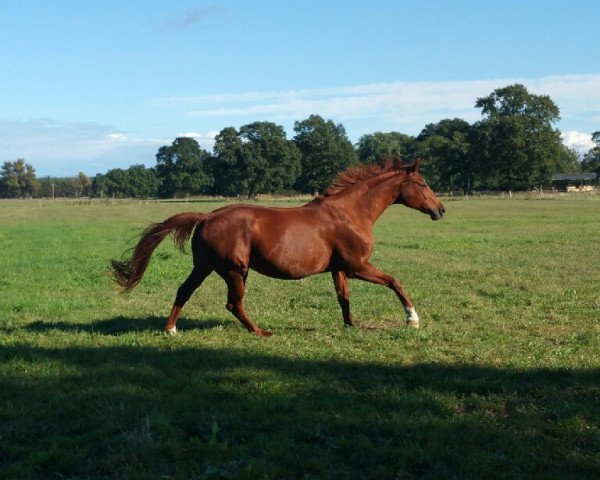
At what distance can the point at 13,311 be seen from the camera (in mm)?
11531

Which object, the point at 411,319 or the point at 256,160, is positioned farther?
the point at 256,160

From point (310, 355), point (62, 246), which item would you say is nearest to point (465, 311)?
point (310, 355)

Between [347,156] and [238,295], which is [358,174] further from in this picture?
[347,156]

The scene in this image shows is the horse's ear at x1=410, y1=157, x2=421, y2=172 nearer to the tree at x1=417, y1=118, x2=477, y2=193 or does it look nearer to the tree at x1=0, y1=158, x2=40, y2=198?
the tree at x1=417, y1=118, x2=477, y2=193

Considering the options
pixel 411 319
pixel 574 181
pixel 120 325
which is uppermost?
pixel 574 181

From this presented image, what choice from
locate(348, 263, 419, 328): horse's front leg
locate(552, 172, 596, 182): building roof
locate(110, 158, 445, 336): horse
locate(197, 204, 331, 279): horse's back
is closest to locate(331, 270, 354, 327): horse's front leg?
locate(110, 158, 445, 336): horse

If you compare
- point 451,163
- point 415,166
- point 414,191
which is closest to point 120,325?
point 414,191

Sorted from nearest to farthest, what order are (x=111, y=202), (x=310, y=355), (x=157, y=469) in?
(x=157, y=469) → (x=310, y=355) → (x=111, y=202)

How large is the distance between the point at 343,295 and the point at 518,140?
84019 millimetres

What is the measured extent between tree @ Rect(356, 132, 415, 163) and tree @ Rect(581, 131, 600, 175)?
32714 mm

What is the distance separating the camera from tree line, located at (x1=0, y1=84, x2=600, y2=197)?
90000 millimetres

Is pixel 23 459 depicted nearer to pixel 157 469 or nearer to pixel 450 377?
pixel 157 469

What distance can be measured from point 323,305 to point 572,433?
6.78 metres

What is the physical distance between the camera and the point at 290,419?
18.0 feet
